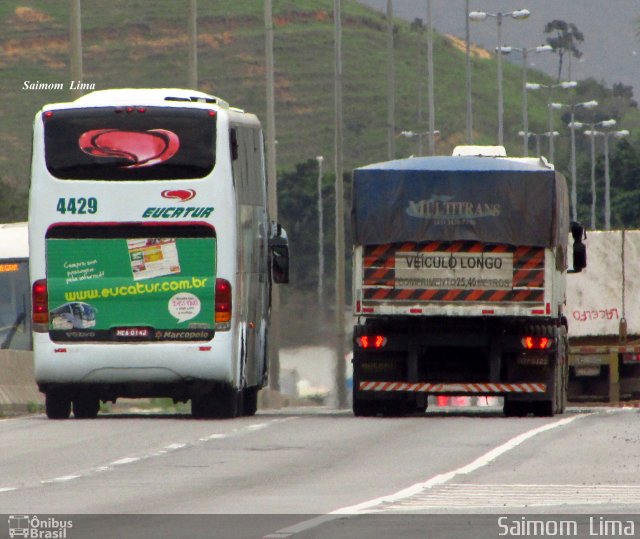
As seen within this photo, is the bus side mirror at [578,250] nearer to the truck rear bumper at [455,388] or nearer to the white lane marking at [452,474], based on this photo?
the truck rear bumper at [455,388]

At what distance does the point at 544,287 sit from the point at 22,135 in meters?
124

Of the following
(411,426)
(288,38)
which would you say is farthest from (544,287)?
(288,38)

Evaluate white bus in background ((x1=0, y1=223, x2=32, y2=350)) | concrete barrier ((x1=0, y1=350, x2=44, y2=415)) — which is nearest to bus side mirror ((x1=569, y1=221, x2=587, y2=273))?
concrete barrier ((x1=0, y1=350, x2=44, y2=415))

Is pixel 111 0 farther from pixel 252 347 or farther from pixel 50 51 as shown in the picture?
pixel 252 347

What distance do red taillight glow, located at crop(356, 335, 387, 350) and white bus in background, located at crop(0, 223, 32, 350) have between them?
10580 millimetres

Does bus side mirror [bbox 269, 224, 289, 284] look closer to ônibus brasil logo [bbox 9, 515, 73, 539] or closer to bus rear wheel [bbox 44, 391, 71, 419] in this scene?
bus rear wheel [bbox 44, 391, 71, 419]

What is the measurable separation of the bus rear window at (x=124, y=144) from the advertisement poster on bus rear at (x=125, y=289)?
33.2 inches

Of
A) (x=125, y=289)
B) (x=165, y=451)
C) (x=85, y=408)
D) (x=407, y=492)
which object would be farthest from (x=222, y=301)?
(x=407, y=492)

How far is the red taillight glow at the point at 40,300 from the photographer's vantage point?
86.6 ft

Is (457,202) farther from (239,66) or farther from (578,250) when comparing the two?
(239,66)

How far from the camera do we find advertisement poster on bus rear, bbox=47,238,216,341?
26.4 metres

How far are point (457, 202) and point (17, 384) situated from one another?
7377 millimetres

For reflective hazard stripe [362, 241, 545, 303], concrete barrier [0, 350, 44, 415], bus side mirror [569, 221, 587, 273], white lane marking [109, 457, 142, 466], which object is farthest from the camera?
bus side mirror [569, 221, 587, 273]

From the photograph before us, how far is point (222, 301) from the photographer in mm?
26438
